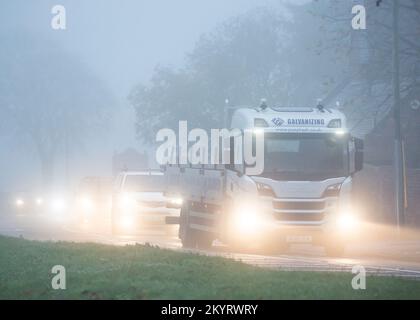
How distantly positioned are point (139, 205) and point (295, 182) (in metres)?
11.5

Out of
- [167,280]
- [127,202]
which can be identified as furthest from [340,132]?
[127,202]

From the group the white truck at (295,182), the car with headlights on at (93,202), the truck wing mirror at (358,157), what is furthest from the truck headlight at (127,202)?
the truck wing mirror at (358,157)

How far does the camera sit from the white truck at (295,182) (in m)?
23.3

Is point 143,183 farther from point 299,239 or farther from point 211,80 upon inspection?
point 211,80

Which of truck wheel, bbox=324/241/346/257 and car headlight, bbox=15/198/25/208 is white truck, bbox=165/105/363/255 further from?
car headlight, bbox=15/198/25/208

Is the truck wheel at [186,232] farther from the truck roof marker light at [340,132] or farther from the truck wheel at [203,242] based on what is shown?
the truck roof marker light at [340,132]

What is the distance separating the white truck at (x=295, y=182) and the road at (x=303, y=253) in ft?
2.19

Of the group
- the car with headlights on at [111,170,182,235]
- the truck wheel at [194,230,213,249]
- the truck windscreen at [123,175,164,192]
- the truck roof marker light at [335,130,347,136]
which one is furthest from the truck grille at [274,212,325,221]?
the truck windscreen at [123,175,164,192]

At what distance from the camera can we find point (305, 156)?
2345 cm

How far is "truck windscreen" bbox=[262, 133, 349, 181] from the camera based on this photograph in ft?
76.5

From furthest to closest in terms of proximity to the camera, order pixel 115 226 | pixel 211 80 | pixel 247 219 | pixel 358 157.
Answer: pixel 211 80 → pixel 115 226 → pixel 247 219 → pixel 358 157

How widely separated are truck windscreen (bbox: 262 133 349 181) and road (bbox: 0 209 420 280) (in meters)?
1.99

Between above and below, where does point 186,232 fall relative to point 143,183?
below

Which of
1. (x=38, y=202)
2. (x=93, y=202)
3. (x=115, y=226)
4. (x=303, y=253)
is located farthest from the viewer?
(x=38, y=202)
